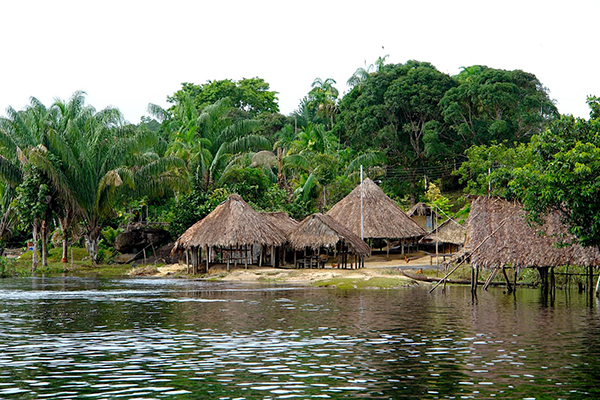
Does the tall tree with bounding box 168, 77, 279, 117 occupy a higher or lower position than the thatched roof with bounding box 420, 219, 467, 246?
higher

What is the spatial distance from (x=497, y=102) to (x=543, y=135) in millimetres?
29035

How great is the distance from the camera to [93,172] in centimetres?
3984

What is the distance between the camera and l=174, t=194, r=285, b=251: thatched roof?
34.3 m

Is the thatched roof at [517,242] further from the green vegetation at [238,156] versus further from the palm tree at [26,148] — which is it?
the palm tree at [26,148]

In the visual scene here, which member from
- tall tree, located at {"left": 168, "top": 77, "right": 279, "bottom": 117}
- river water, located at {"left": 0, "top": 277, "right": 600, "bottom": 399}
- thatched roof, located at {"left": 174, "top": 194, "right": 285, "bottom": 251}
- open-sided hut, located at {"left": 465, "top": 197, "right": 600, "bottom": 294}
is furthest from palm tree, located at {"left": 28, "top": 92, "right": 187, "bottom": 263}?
tall tree, located at {"left": 168, "top": 77, "right": 279, "bottom": 117}

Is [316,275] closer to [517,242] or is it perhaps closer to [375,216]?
[375,216]

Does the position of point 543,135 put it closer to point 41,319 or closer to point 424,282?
point 424,282

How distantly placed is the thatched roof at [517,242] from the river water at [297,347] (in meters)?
1.29

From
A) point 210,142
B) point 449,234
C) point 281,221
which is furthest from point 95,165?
point 449,234

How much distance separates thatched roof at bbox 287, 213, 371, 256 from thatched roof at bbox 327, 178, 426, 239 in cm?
605

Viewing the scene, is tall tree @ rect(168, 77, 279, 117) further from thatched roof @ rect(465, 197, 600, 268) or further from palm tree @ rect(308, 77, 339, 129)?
thatched roof @ rect(465, 197, 600, 268)

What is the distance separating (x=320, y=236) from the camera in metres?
35.1

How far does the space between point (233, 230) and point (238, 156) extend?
11862mm

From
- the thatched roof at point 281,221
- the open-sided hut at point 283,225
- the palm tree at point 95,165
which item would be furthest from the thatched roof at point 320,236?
the palm tree at point 95,165
